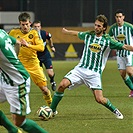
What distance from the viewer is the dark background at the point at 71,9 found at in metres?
34.3

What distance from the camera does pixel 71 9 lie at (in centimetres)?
3462

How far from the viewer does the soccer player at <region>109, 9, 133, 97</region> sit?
1442 cm

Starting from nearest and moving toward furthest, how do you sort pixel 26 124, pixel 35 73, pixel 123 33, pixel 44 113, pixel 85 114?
pixel 26 124, pixel 44 113, pixel 85 114, pixel 35 73, pixel 123 33

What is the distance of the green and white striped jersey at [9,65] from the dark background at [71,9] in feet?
88.2

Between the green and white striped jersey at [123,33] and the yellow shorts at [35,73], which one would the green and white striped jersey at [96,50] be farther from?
the green and white striped jersey at [123,33]

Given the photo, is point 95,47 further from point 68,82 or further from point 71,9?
point 71,9

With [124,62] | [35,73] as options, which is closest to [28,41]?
[35,73]

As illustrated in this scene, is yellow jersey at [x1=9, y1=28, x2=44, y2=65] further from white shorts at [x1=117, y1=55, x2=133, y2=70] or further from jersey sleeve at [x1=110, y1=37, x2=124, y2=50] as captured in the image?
white shorts at [x1=117, y1=55, x2=133, y2=70]

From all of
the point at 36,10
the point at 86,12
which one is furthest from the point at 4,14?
the point at 86,12

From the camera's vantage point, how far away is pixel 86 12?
34.7m

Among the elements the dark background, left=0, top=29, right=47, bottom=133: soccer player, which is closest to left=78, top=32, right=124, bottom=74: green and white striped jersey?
left=0, top=29, right=47, bottom=133: soccer player

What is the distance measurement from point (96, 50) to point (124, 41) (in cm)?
419

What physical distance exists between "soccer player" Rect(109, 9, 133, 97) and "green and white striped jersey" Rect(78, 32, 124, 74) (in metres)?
3.98

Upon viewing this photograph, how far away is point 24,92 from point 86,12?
27.5 m
